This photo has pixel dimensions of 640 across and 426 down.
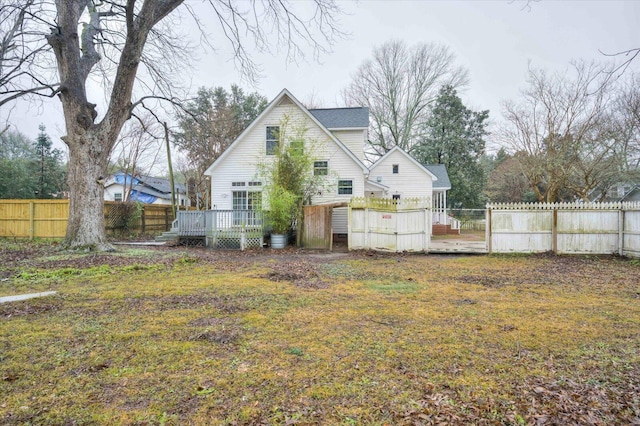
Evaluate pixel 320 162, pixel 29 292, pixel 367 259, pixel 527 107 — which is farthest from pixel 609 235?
pixel 29 292

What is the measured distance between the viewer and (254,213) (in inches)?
567

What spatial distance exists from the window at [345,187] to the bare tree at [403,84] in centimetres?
1594

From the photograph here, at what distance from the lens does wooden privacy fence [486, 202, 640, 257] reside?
37.1 feet

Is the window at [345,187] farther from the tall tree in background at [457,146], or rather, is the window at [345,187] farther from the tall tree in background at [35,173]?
the tall tree in background at [35,173]

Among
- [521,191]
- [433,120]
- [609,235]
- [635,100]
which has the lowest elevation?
[609,235]

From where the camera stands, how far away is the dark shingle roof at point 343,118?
19109mm

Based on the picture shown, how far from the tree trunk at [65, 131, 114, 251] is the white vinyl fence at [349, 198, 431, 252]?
29.1 ft

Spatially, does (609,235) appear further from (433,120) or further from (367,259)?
(433,120)

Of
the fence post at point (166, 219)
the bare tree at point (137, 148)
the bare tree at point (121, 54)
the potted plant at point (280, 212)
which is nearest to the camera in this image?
the bare tree at point (121, 54)

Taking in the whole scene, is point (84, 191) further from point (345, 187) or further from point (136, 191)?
point (136, 191)

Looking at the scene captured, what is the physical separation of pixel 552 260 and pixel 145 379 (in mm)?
11818

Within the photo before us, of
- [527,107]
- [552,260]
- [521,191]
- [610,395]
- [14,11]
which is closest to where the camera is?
[610,395]

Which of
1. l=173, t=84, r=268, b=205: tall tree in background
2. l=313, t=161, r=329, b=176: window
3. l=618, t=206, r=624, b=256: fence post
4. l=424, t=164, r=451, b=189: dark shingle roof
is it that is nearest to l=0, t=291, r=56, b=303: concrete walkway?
l=313, t=161, r=329, b=176: window

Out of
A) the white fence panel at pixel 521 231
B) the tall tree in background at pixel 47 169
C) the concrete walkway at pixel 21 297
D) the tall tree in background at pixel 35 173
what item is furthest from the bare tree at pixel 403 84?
the concrete walkway at pixel 21 297
